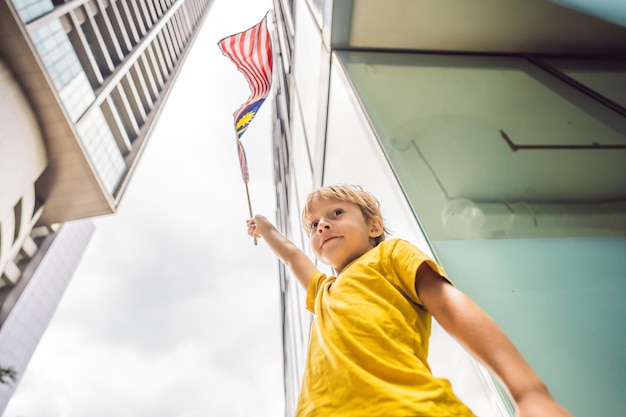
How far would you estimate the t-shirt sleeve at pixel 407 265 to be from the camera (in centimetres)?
107

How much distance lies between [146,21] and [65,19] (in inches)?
592

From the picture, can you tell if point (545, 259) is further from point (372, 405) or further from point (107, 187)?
point (107, 187)

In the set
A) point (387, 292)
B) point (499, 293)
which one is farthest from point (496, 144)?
point (387, 292)

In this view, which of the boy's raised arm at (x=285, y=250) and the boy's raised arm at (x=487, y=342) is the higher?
the boy's raised arm at (x=285, y=250)

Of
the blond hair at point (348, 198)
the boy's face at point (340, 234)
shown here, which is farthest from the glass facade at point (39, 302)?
the boy's face at point (340, 234)

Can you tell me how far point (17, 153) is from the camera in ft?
60.2

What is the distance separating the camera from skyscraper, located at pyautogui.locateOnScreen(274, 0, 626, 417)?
138 centimetres

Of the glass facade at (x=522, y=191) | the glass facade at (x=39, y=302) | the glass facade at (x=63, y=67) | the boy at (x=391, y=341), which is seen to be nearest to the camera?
the boy at (x=391, y=341)

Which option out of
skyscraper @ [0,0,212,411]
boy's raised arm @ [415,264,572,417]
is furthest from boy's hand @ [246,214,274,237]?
skyscraper @ [0,0,212,411]

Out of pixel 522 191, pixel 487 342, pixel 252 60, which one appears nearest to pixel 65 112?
pixel 252 60

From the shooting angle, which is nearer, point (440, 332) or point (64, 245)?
point (440, 332)

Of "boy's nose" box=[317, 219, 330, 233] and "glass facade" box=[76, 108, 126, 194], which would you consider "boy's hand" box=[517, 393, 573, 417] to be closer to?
"boy's nose" box=[317, 219, 330, 233]

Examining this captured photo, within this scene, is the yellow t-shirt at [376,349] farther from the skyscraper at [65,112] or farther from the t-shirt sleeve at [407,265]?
the skyscraper at [65,112]

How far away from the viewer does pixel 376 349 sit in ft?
Answer: 3.17
